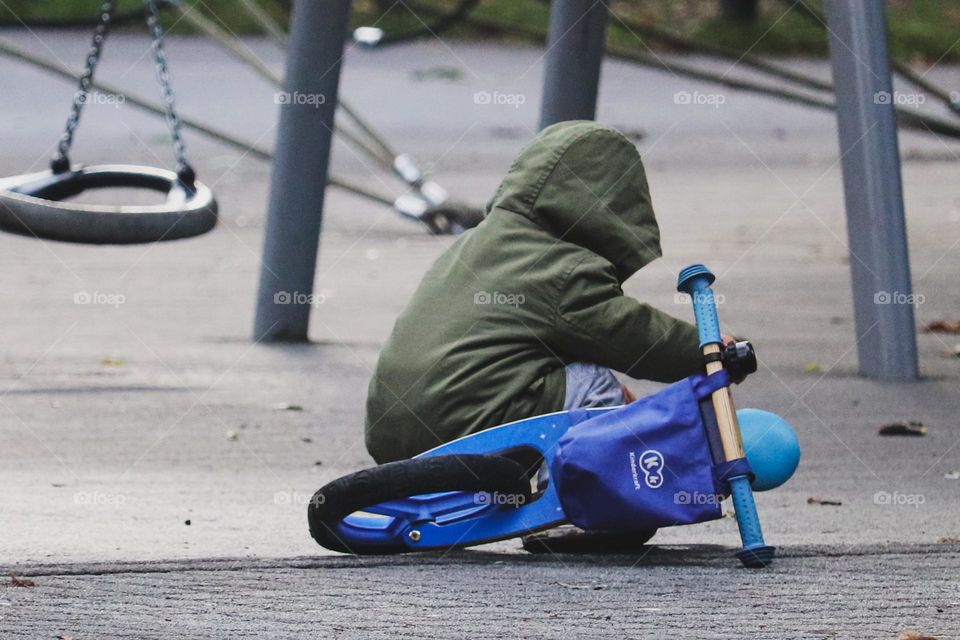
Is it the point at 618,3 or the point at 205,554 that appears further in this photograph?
the point at 618,3

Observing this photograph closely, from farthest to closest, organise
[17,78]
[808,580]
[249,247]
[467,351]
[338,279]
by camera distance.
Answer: [17,78], [249,247], [338,279], [467,351], [808,580]

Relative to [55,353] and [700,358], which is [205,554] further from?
[55,353]

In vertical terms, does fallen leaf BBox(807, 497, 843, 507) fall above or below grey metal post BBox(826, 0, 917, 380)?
below

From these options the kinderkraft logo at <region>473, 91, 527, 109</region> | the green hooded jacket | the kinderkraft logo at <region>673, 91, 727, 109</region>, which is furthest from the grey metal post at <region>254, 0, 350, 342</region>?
the kinderkraft logo at <region>673, 91, 727, 109</region>

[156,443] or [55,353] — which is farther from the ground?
[55,353]

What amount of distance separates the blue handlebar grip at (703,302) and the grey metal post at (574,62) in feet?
12.3

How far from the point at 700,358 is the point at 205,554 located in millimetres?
1379

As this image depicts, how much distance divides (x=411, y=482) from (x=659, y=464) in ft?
Result: 1.99

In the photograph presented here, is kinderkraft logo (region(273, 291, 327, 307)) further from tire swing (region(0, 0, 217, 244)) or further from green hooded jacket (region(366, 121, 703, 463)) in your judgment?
green hooded jacket (region(366, 121, 703, 463))

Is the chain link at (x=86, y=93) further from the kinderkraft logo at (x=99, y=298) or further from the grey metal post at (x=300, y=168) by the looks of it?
the kinderkraft logo at (x=99, y=298)

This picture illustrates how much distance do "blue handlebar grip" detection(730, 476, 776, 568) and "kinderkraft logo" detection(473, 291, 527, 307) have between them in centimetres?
72

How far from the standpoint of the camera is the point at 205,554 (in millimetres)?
4363

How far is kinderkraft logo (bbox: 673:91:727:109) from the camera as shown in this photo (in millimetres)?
17609

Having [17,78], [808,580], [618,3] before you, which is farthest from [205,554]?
[618,3]
